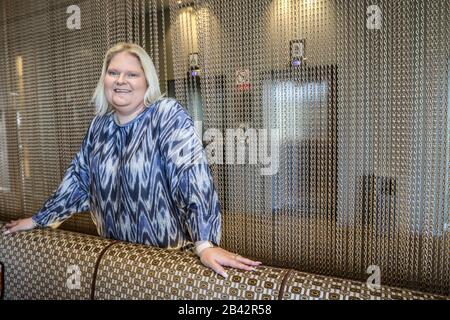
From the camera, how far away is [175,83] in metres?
2.29

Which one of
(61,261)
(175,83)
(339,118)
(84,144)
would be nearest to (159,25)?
(175,83)

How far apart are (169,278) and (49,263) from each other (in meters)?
0.63

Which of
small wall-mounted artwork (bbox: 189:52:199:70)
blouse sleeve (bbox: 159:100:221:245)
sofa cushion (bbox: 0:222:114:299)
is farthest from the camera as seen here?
small wall-mounted artwork (bbox: 189:52:199:70)

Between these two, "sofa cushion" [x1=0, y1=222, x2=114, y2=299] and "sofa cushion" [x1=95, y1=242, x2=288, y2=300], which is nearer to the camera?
"sofa cushion" [x1=95, y1=242, x2=288, y2=300]

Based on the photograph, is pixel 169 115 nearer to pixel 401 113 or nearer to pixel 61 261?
pixel 61 261

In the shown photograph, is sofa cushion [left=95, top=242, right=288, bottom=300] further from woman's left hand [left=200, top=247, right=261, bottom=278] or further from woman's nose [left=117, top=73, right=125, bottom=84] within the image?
woman's nose [left=117, top=73, right=125, bottom=84]

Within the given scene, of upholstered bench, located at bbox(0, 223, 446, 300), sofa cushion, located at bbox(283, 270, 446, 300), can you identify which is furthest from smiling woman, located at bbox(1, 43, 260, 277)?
sofa cushion, located at bbox(283, 270, 446, 300)

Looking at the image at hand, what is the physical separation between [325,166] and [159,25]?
1.27m

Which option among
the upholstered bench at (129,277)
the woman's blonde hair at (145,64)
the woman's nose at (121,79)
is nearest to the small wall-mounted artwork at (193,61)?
the woman's blonde hair at (145,64)

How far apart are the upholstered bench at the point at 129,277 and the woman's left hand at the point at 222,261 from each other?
21 millimetres

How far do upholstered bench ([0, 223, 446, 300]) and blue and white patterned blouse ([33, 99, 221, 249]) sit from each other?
4.1 inches

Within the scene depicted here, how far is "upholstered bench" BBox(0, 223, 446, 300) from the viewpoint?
1.29 m

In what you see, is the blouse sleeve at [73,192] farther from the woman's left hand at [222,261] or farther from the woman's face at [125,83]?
the woman's left hand at [222,261]

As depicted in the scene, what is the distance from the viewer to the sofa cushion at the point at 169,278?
136 centimetres
